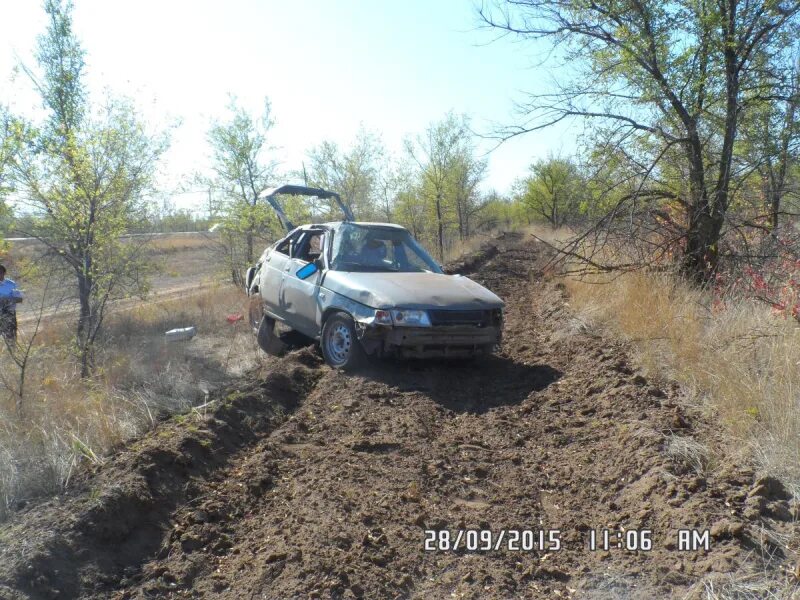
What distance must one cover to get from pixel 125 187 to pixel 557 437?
8.24 metres

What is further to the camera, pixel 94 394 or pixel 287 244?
pixel 287 244

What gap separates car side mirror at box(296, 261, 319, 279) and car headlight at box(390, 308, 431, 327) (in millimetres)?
1727

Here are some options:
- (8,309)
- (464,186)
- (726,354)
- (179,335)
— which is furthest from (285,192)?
(464,186)

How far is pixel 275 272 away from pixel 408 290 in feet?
8.94

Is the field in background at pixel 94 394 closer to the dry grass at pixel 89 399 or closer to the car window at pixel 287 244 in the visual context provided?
the dry grass at pixel 89 399

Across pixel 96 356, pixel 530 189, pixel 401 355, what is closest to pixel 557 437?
pixel 401 355

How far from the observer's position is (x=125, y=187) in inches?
423

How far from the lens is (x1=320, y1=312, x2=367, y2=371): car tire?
758 cm

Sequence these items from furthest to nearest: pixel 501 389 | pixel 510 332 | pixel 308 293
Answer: pixel 510 332 < pixel 308 293 < pixel 501 389

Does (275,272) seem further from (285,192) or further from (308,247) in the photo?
(285,192)

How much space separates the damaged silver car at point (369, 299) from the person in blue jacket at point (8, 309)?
10.5 feet

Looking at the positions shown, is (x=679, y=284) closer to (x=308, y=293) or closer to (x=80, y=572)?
A: (x=308, y=293)

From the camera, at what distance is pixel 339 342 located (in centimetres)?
786

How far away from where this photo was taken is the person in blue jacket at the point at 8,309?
778 centimetres
